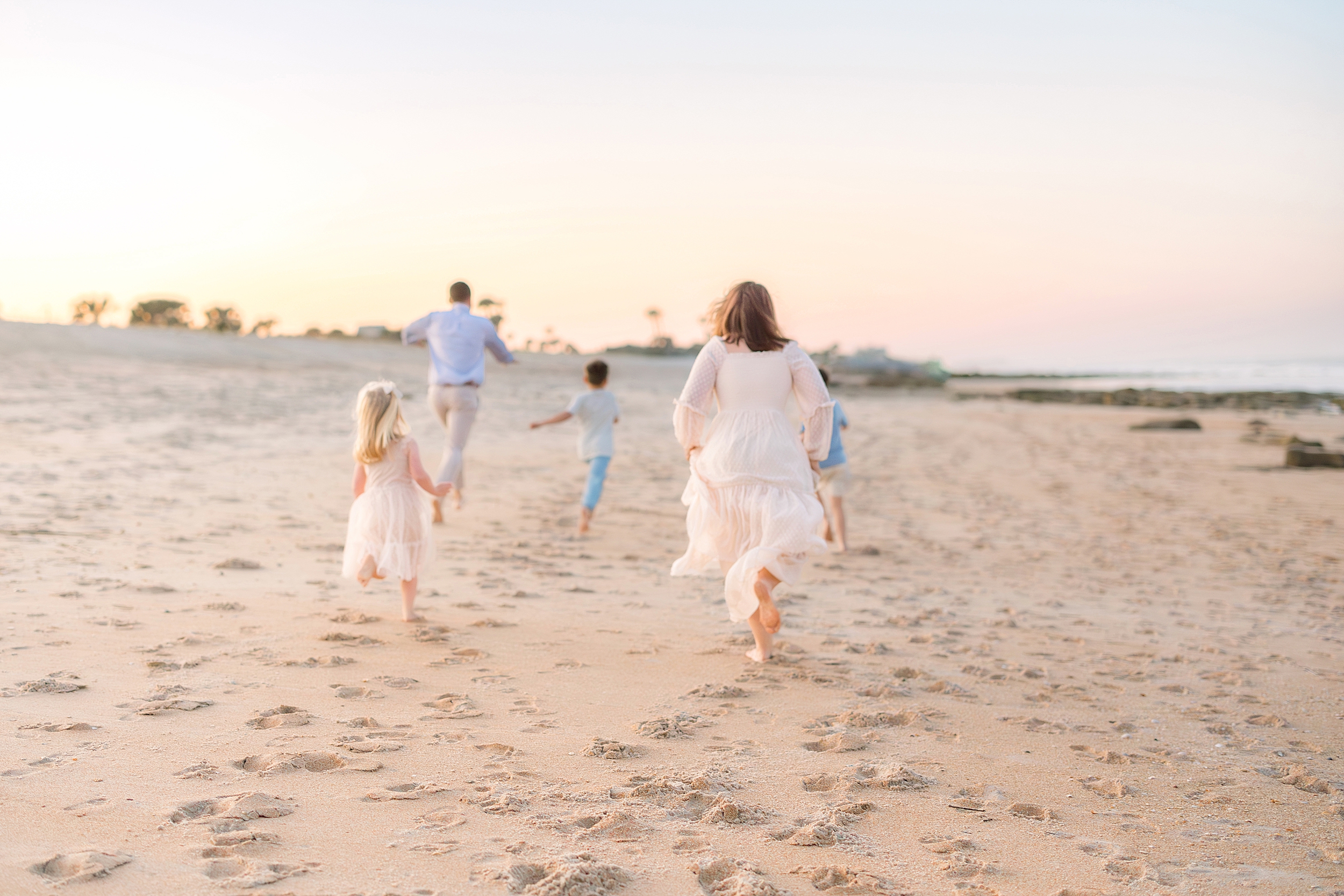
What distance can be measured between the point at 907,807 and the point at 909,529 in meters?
6.80

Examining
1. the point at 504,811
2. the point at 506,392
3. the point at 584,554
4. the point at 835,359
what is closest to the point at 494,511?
the point at 584,554

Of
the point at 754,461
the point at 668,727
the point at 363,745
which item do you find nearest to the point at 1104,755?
the point at 668,727

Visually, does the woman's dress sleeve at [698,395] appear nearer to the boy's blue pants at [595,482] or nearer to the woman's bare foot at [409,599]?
the woman's bare foot at [409,599]

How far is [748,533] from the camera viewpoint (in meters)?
4.88

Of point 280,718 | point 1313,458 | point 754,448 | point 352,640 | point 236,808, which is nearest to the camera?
point 236,808

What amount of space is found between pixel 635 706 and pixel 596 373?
4.93 m

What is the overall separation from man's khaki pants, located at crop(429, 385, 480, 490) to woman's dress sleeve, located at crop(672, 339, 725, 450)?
436 centimetres

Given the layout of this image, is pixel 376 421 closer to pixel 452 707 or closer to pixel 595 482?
pixel 452 707

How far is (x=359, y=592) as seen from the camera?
6.19 meters

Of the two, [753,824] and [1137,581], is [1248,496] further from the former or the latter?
[753,824]

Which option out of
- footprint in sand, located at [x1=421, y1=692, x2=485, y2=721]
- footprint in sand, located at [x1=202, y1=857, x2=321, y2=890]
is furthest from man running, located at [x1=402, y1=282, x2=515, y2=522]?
footprint in sand, located at [x1=202, y1=857, x2=321, y2=890]

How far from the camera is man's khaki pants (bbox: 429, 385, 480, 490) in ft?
29.1

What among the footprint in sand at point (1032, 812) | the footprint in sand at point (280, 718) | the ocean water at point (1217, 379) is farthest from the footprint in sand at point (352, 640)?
the ocean water at point (1217, 379)

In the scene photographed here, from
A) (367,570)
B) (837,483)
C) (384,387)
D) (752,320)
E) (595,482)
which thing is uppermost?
(752,320)
